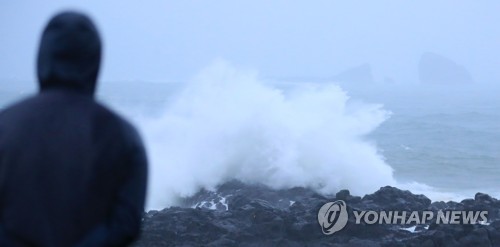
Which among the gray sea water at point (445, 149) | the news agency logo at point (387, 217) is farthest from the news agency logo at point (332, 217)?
the gray sea water at point (445, 149)

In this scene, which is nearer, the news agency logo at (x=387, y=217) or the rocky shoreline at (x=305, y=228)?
the rocky shoreline at (x=305, y=228)

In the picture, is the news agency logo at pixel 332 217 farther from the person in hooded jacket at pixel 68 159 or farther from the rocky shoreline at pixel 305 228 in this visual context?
the person in hooded jacket at pixel 68 159

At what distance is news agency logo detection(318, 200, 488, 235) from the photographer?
9.43 m

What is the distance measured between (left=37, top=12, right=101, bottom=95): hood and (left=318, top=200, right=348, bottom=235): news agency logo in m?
7.48

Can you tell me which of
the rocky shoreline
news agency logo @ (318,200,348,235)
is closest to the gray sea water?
the rocky shoreline

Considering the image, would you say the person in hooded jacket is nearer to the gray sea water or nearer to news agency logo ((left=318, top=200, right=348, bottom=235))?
news agency logo ((left=318, top=200, right=348, bottom=235))

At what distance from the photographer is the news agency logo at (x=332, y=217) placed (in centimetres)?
927

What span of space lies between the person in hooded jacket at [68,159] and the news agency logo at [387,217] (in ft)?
24.3

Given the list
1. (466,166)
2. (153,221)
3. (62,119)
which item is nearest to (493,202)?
(153,221)

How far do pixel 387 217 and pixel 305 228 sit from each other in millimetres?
1542

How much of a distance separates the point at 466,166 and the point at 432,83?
119194 mm

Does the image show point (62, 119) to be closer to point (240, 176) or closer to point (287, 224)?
point (287, 224)

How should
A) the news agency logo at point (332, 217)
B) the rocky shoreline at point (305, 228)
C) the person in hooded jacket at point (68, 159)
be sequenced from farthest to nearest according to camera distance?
the news agency logo at point (332, 217) → the rocky shoreline at point (305, 228) → the person in hooded jacket at point (68, 159)

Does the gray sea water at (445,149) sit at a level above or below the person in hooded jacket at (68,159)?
above
